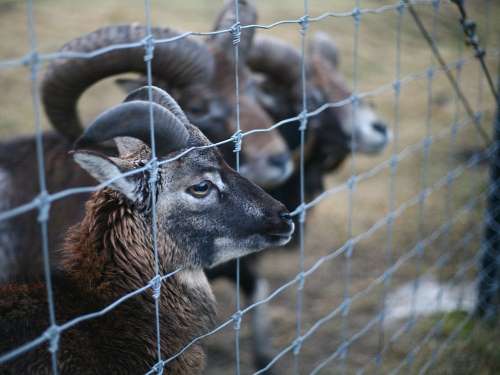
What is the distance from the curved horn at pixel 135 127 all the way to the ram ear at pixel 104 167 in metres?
0.05

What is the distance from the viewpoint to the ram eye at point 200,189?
7.27ft

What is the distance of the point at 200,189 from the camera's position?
7.30 ft

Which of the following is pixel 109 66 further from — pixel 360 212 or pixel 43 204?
pixel 360 212

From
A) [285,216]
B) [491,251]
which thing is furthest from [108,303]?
A: [491,251]

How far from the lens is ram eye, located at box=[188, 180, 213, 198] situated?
2215 mm

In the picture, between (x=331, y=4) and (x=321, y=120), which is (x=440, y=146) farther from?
(x=331, y=4)

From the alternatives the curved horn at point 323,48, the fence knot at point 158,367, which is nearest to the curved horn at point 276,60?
the curved horn at point 323,48

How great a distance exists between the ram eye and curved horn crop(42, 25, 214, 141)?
1.39 metres

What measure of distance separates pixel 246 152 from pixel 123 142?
5.74 feet

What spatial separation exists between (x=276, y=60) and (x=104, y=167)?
3368 millimetres

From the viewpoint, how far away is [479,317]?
4371 millimetres

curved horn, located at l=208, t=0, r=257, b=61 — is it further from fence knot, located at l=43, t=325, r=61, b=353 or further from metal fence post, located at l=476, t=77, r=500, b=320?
fence knot, located at l=43, t=325, r=61, b=353

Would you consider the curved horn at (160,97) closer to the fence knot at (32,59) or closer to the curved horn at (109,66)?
the fence knot at (32,59)

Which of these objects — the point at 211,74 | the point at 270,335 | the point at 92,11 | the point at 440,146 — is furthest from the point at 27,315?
the point at 92,11
